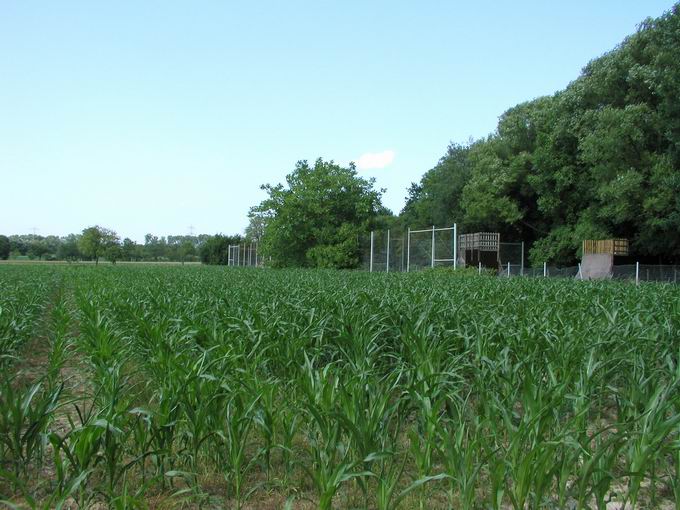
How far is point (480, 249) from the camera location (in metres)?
29.0

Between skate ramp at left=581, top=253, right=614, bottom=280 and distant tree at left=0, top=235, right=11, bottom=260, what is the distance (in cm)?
8668

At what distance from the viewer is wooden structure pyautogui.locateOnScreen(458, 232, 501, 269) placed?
29031mm

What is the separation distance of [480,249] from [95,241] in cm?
4921

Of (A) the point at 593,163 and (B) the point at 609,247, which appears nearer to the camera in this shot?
(B) the point at 609,247

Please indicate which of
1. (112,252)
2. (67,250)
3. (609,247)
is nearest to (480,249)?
(609,247)

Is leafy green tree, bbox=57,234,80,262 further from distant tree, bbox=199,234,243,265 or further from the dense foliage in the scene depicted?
the dense foliage

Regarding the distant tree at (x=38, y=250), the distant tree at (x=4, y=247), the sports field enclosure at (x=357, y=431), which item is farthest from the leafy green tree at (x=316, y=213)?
the distant tree at (x=38, y=250)

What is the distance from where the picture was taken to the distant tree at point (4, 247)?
90000mm

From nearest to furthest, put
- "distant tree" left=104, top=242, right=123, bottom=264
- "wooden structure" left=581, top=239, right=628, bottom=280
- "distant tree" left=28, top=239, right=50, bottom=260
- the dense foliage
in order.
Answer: the dense foliage, "wooden structure" left=581, top=239, right=628, bottom=280, "distant tree" left=104, top=242, right=123, bottom=264, "distant tree" left=28, top=239, right=50, bottom=260

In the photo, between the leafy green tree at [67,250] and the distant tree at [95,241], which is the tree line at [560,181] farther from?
the leafy green tree at [67,250]

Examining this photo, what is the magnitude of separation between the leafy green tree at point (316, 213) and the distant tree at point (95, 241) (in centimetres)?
3349

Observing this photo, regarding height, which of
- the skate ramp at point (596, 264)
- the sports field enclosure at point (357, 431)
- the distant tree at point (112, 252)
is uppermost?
the distant tree at point (112, 252)

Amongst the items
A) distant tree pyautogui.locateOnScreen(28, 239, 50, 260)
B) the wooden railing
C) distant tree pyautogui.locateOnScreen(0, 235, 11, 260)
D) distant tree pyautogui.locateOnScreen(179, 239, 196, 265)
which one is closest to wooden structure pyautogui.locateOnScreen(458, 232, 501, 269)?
the wooden railing

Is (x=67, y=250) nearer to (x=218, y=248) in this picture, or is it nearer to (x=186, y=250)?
(x=186, y=250)
